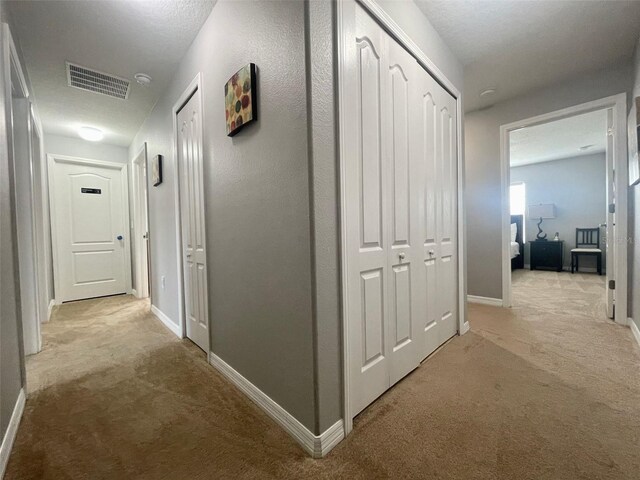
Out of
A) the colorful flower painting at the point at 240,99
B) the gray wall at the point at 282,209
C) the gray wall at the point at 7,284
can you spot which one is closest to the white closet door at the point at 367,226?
the gray wall at the point at 282,209

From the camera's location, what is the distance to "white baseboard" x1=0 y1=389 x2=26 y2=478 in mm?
1057

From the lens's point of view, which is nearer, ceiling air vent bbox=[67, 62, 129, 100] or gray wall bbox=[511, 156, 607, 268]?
ceiling air vent bbox=[67, 62, 129, 100]

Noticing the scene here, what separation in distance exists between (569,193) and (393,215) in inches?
267

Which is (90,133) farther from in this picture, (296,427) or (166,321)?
(296,427)

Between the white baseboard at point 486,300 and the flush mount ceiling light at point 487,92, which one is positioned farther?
the white baseboard at point 486,300

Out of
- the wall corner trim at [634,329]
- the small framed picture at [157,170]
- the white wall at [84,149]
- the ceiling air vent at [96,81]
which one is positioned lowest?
the wall corner trim at [634,329]

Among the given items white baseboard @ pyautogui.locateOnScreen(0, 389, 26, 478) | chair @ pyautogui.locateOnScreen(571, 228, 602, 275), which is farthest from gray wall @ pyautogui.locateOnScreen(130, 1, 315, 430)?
chair @ pyautogui.locateOnScreen(571, 228, 602, 275)

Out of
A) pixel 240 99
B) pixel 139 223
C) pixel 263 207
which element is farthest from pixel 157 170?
pixel 263 207

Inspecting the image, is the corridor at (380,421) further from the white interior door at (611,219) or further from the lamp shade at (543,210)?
the lamp shade at (543,210)

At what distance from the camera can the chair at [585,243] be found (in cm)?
529

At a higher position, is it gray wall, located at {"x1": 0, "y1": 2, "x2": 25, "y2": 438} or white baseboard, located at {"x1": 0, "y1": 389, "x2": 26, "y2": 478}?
gray wall, located at {"x1": 0, "y1": 2, "x2": 25, "y2": 438}

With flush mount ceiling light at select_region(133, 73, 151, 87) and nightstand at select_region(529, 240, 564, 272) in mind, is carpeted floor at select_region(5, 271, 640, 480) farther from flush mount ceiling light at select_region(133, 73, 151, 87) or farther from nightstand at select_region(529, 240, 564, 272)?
nightstand at select_region(529, 240, 564, 272)

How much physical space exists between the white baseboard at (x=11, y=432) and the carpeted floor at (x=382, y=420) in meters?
0.03

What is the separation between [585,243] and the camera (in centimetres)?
561
